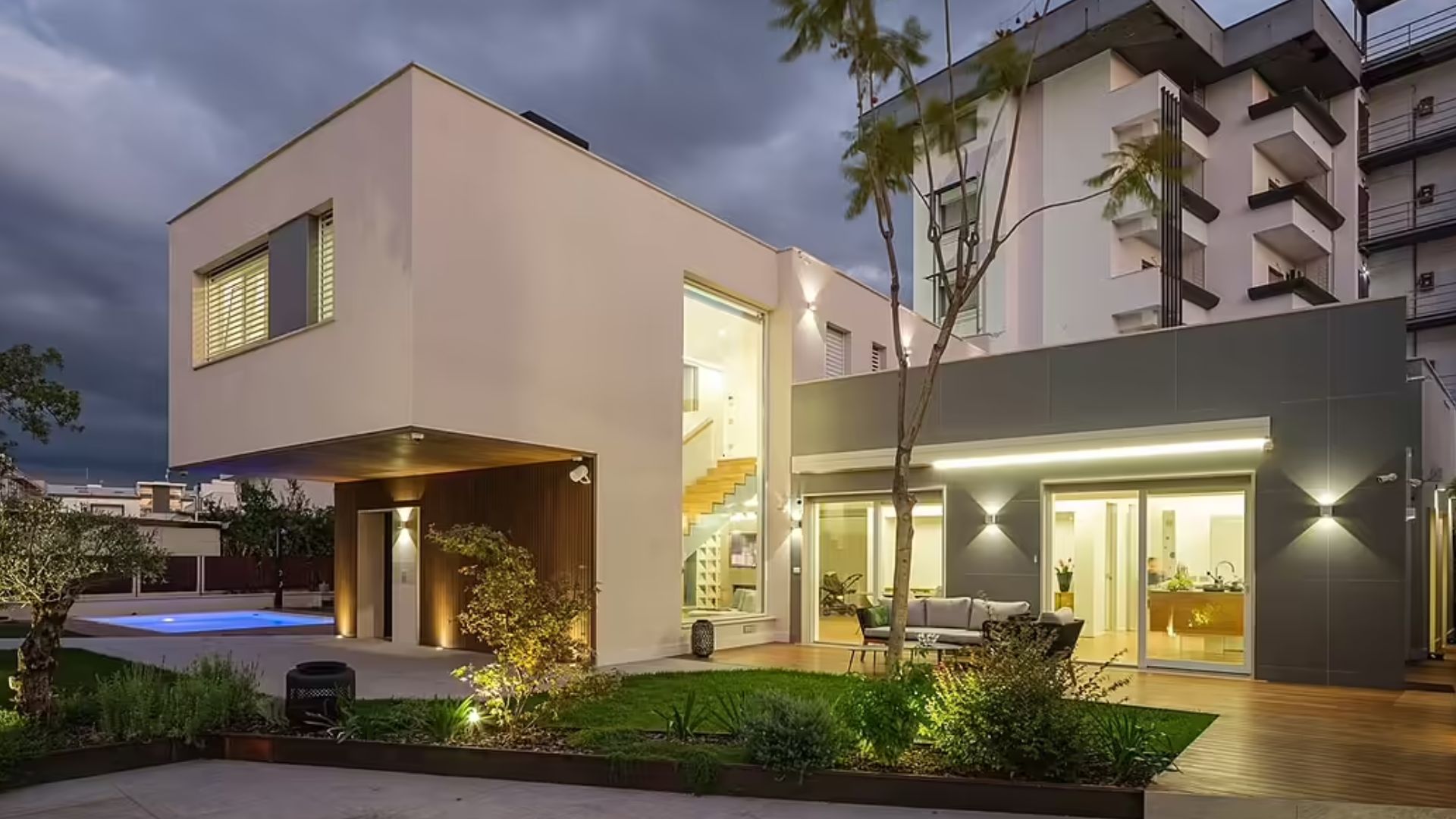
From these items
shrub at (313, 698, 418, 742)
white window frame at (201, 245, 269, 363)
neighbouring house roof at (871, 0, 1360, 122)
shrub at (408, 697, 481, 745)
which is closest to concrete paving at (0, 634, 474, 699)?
shrub at (313, 698, 418, 742)

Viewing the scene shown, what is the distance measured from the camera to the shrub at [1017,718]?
6.01 m

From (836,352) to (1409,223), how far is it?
2037cm

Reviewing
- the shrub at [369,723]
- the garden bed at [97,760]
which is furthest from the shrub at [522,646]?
the garden bed at [97,760]

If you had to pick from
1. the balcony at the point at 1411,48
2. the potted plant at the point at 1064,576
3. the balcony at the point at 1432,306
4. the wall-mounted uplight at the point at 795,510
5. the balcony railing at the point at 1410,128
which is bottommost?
the potted plant at the point at 1064,576

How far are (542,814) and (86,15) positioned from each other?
66.7ft

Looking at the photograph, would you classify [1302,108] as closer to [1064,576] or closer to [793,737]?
[1064,576]

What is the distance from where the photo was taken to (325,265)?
11578 mm

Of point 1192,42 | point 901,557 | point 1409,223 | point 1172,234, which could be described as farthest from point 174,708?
point 1409,223

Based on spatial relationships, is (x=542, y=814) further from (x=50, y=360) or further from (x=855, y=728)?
(x=50, y=360)

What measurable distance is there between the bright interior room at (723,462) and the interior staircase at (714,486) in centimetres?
1

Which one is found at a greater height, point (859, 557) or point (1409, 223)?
point (1409, 223)

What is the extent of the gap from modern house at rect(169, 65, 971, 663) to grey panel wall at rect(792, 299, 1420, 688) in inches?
159

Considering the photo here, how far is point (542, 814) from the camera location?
19.7 feet

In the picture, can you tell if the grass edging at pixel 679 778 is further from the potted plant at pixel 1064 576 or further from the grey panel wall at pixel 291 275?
the potted plant at pixel 1064 576
